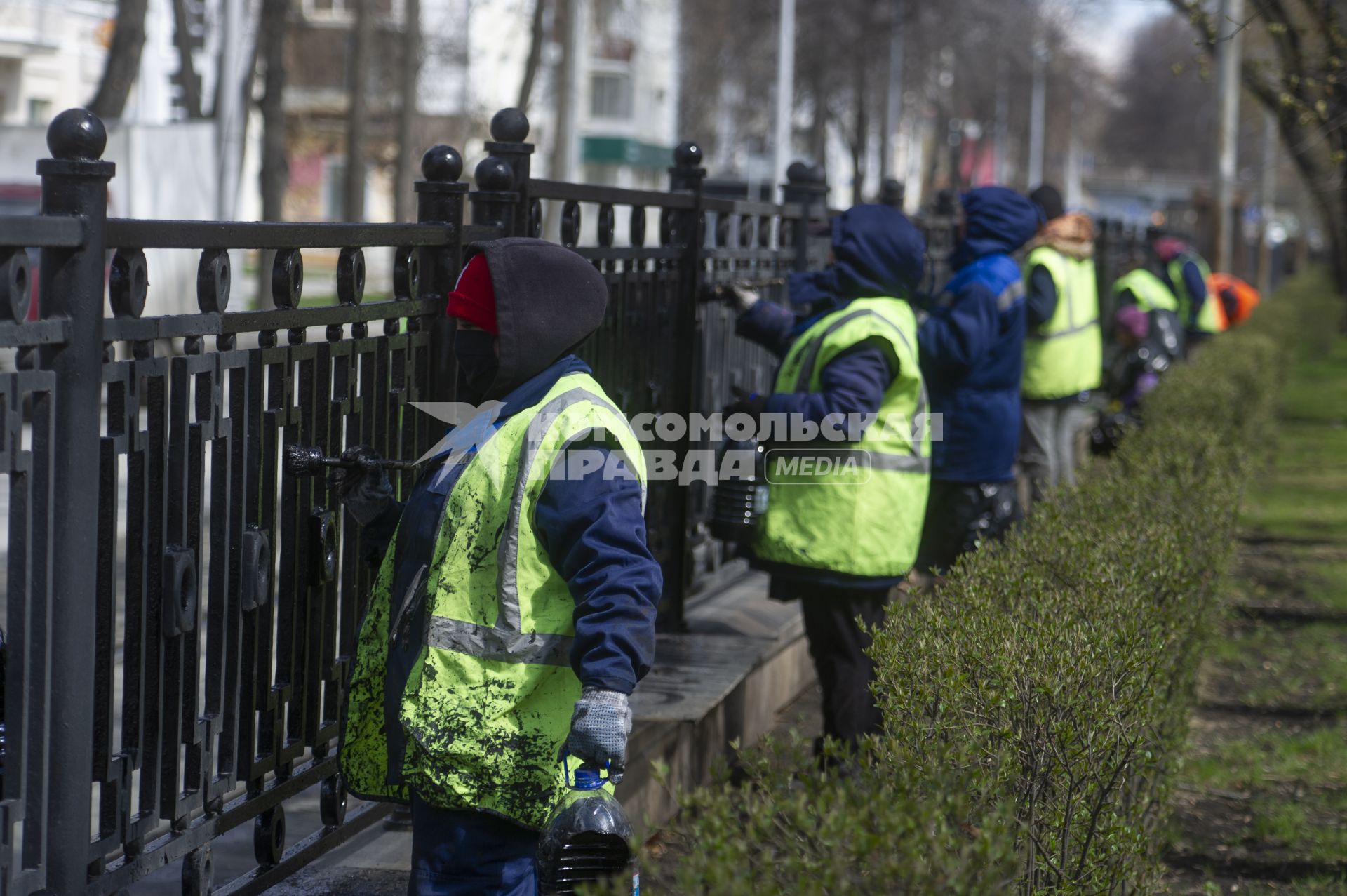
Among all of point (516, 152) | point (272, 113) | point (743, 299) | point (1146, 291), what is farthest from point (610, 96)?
point (516, 152)

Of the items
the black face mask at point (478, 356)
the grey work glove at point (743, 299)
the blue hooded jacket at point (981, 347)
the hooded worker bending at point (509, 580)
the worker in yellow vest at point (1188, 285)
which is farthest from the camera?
the worker in yellow vest at point (1188, 285)

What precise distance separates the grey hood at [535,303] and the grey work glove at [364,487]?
1.17 feet

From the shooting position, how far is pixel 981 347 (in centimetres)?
614

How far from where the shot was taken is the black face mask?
9.92 feet

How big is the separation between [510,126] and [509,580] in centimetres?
172

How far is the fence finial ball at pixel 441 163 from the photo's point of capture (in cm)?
380

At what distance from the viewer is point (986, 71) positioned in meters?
51.8

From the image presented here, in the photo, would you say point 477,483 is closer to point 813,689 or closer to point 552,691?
point 552,691

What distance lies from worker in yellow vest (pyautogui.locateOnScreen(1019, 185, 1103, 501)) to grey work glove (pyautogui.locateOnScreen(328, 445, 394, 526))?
5.52 meters

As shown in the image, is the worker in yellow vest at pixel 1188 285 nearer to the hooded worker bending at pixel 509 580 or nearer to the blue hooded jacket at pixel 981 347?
the blue hooded jacket at pixel 981 347

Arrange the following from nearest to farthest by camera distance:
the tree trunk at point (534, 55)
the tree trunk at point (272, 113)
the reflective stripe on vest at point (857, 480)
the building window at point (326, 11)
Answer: the reflective stripe on vest at point (857, 480) → the tree trunk at point (272, 113) → the tree trunk at point (534, 55) → the building window at point (326, 11)

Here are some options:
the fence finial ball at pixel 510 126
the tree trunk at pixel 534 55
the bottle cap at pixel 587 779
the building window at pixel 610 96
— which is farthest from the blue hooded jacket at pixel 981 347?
the building window at pixel 610 96

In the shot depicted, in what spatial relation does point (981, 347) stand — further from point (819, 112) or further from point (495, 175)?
point (819, 112)

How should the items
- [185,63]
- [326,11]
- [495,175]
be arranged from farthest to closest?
1. [326,11]
2. [185,63]
3. [495,175]
